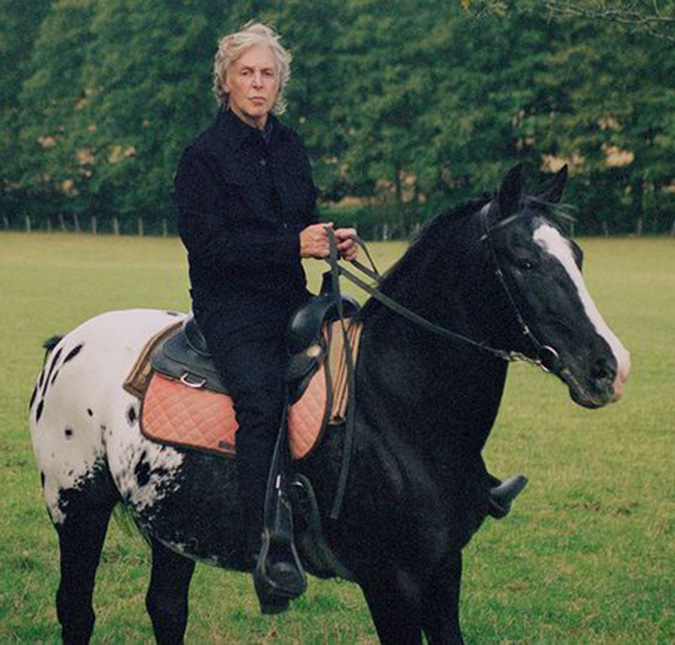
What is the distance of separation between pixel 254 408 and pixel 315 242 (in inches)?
27.1

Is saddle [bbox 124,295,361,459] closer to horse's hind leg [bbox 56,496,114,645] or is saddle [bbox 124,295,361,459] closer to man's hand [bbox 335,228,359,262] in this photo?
man's hand [bbox 335,228,359,262]

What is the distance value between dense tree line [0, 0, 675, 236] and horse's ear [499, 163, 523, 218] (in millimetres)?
51506

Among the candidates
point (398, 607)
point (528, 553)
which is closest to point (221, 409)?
point (398, 607)

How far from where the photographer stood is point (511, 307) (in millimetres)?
4004

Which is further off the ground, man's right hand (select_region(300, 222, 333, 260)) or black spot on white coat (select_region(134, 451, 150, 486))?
man's right hand (select_region(300, 222, 333, 260))

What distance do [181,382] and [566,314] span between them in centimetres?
177

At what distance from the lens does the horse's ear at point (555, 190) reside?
163 inches

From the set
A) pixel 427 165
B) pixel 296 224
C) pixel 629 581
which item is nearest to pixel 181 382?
pixel 296 224

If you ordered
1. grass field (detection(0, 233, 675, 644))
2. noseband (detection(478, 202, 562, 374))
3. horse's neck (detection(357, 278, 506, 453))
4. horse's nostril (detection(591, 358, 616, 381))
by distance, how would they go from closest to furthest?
horse's nostril (detection(591, 358, 616, 381)) → noseband (detection(478, 202, 562, 374)) → horse's neck (detection(357, 278, 506, 453)) → grass field (detection(0, 233, 675, 644))

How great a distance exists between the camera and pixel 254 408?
443 centimetres

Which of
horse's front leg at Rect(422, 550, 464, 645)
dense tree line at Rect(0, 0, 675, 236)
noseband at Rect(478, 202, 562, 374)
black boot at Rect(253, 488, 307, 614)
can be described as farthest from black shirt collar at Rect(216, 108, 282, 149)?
dense tree line at Rect(0, 0, 675, 236)

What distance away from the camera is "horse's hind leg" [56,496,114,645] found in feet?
17.4

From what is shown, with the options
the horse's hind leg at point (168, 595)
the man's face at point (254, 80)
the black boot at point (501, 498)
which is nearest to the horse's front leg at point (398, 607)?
the black boot at point (501, 498)

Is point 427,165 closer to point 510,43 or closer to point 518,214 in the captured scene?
point 510,43
